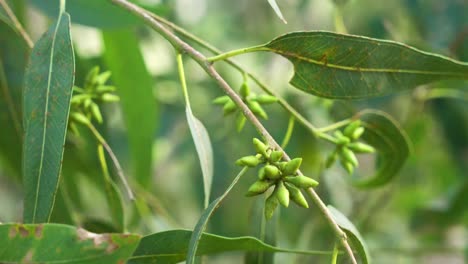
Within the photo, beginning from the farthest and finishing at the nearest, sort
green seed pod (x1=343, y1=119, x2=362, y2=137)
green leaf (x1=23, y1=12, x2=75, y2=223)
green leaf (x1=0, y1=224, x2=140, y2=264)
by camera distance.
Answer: green seed pod (x1=343, y1=119, x2=362, y2=137), green leaf (x1=23, y1=12, x2=75, y2=223), green leaf (x1=0, y1=224, x2=140, y2=264)

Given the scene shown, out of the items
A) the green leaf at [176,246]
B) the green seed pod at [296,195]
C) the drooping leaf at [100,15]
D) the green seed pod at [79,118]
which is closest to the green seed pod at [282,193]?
the green seed pod at [296,195]

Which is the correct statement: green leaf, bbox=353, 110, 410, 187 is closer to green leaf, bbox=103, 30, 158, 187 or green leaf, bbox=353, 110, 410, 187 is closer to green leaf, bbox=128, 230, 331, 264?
green leaf, bbox=128, 230, 331, 264

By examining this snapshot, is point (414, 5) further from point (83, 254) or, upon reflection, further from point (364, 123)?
point (83, 254)

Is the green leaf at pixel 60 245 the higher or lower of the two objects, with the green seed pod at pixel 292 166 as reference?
lower

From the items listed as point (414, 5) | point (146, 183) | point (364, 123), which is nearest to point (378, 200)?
point (414, 5)

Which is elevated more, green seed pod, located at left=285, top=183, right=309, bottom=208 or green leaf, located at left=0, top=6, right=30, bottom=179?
green leaf, located at left=0, top=6, right=30, bottom=179

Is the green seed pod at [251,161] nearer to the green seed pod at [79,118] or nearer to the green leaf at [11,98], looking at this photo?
the green seed pod at [79,118]

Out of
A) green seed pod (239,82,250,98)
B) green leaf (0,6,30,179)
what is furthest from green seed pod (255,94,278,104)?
green leaf (0,6,30,179)
